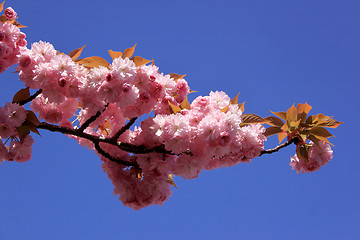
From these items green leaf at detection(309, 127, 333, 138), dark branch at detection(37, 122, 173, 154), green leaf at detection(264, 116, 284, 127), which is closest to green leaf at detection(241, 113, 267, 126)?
green leaf at detection(264, 116, 284, 127)

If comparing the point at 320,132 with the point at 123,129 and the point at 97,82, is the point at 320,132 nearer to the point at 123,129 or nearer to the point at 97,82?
the point at 123,129

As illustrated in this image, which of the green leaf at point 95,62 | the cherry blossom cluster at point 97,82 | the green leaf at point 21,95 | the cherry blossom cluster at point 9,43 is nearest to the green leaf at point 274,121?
the cherry blossom cluster at point 97,82

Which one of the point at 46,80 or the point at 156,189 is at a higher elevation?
the point at 46,80

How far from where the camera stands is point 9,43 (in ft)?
8.47

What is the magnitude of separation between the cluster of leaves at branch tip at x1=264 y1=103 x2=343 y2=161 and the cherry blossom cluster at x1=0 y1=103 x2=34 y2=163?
5.14ft

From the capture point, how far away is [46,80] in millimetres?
2203

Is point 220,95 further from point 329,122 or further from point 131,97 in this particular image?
point 329,122

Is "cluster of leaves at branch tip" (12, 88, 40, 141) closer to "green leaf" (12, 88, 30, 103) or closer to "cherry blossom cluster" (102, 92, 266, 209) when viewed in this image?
"green leaf" (12, 88, 30, 103)

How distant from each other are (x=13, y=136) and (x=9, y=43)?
27.7 inches

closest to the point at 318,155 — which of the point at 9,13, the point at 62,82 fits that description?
the point at 62,82

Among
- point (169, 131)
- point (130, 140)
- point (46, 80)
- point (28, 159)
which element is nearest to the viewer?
point (169, 131)

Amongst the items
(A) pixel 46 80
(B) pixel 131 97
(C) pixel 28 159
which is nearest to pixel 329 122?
(B) pixel 131 97

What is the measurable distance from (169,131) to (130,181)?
65 centimetres

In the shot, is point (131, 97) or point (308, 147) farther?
point (308, 147)
